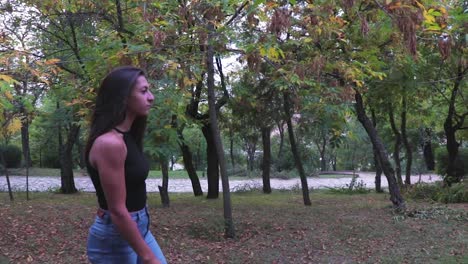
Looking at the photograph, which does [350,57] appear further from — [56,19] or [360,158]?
[360,158]

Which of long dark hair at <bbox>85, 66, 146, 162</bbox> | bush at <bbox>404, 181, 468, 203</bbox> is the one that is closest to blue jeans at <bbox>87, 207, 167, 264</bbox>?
long dark hair at <bbox>85, 66, 146, 162</bbox>

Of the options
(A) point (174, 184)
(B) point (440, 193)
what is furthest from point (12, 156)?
(B) point (440, 193)

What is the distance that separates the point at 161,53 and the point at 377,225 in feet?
15.0

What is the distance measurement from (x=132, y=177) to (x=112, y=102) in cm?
35

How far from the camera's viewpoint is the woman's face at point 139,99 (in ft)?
7.18

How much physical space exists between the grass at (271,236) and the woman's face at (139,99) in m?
4.17

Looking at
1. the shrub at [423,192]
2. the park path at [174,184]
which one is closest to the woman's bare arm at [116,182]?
the shrub at [423,192]

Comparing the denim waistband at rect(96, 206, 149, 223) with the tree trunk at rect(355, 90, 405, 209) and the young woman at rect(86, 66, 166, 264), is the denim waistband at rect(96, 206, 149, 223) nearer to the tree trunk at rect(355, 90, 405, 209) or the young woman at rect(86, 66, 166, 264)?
the young woman at rect(86, 66, 166, 264)

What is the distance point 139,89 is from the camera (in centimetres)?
220

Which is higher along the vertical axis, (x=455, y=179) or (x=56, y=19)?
(x=56, y=19)

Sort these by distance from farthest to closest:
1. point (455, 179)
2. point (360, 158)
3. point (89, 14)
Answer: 1. point (360, 158)
2. point (455, 179)
3. point (89, 14)

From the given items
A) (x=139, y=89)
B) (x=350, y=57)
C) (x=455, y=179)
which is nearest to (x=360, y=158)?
(x=455, y=179)

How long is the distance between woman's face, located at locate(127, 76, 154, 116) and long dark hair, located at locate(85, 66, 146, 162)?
22mm

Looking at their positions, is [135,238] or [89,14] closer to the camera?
[135,238]
